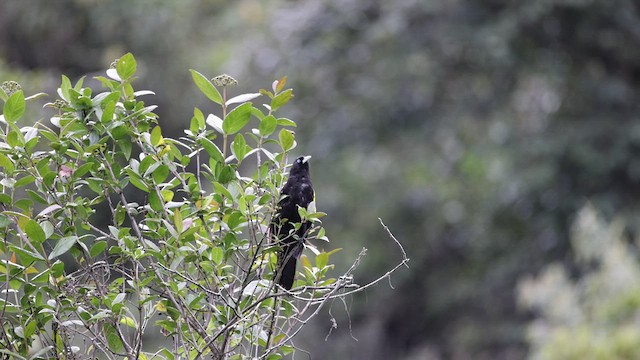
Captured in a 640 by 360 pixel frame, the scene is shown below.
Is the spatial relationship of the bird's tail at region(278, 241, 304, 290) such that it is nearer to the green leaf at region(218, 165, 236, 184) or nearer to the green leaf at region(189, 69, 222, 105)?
the green leaf at region(218, 165, 236, 184)

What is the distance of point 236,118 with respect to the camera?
7.83 ft

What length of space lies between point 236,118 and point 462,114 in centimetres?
1006

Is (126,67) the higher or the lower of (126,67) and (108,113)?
the higher

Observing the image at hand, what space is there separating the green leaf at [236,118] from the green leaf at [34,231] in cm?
50

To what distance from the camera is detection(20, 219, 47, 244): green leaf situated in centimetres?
225

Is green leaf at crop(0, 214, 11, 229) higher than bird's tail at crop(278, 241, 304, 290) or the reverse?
the reverse

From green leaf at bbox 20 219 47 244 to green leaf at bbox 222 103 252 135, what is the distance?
0.50 m

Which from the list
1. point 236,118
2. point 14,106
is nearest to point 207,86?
point 236,118

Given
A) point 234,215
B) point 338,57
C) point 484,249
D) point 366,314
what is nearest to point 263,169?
point 234,215

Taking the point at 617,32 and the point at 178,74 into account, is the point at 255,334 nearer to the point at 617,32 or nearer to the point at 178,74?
the point at 178,74

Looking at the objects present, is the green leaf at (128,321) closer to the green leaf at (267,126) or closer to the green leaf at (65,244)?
the green leaf at (65,244)

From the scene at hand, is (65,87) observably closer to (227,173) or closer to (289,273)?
(227,173)

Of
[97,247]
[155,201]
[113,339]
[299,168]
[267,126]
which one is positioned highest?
[299,168]

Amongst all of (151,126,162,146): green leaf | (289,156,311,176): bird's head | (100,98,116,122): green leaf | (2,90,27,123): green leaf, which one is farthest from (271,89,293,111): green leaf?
(289,156,311,176): bird's head
